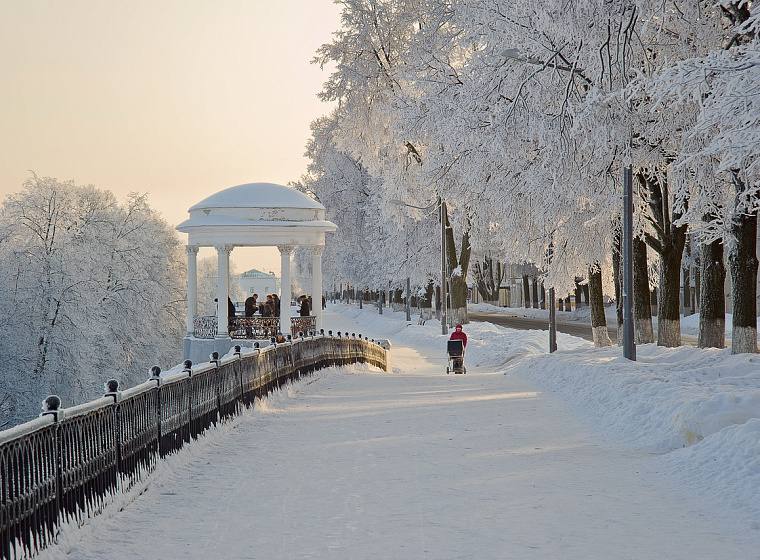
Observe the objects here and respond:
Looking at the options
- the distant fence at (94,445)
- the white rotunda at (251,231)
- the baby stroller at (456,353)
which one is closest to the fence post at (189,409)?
the distant fence at (94,445)

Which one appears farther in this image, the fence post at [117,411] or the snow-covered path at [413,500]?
the fence post at [117,411]

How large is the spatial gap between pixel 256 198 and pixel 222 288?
3223 mm

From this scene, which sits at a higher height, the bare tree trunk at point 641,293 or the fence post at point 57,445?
the bare tree trunk at point 641,293

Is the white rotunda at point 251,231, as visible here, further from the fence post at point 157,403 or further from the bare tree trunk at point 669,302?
the fence post at point 157,403

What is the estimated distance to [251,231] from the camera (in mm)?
34312

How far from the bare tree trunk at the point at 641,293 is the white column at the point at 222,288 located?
1332 cm

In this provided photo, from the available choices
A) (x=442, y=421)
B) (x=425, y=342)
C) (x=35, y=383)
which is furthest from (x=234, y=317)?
(x=442, y=421)

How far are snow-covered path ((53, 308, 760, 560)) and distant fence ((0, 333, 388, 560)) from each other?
0.88 ft

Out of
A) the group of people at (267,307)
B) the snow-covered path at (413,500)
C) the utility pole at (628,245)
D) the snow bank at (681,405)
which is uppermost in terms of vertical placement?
the utility pole at (628,245)

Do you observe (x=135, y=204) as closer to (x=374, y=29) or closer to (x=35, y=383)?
(x=35, y=383)

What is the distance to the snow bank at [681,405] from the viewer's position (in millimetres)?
10172

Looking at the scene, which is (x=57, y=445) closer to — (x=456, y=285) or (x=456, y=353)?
(x=456, y=353)

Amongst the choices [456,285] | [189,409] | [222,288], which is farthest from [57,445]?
[456,285]

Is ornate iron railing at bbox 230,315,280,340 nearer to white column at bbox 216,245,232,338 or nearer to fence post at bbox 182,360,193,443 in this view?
white column at bbox 216,245,232,338
